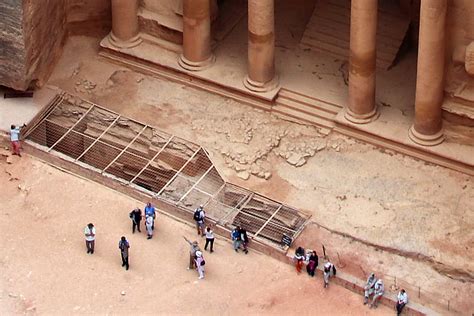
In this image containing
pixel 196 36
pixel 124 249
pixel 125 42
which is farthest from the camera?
pixel 125 42

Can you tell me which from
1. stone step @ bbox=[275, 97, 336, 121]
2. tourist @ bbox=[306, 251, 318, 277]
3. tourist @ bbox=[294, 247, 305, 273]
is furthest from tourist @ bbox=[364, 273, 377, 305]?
stone step @ bbox=[275, 97, 336, 121]

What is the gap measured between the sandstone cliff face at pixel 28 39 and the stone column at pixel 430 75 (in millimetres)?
11775

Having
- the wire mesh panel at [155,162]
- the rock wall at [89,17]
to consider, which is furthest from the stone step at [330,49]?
the rock wall at [89,17]

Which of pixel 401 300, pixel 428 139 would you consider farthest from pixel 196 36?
pixel 401 300

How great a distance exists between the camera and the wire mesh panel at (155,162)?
48.6m

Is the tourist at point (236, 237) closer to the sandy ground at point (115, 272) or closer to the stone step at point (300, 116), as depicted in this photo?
the sandy ground at point (115, 272)

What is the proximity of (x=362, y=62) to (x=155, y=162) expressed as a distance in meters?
6.98

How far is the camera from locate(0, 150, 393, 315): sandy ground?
45781 millimetres

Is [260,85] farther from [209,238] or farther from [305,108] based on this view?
[209,238]

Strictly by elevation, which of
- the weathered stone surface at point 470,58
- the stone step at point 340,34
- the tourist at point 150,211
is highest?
the weathered stone surface at point 470,58

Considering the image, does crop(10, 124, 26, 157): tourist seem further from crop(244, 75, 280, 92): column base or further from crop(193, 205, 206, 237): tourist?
crop(244, 75, 280, 92): column base

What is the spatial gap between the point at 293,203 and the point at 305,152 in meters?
2.17

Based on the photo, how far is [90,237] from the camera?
155ft

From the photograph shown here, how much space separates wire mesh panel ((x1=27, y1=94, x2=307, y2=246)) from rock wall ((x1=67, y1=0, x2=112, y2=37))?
10.4 feet
